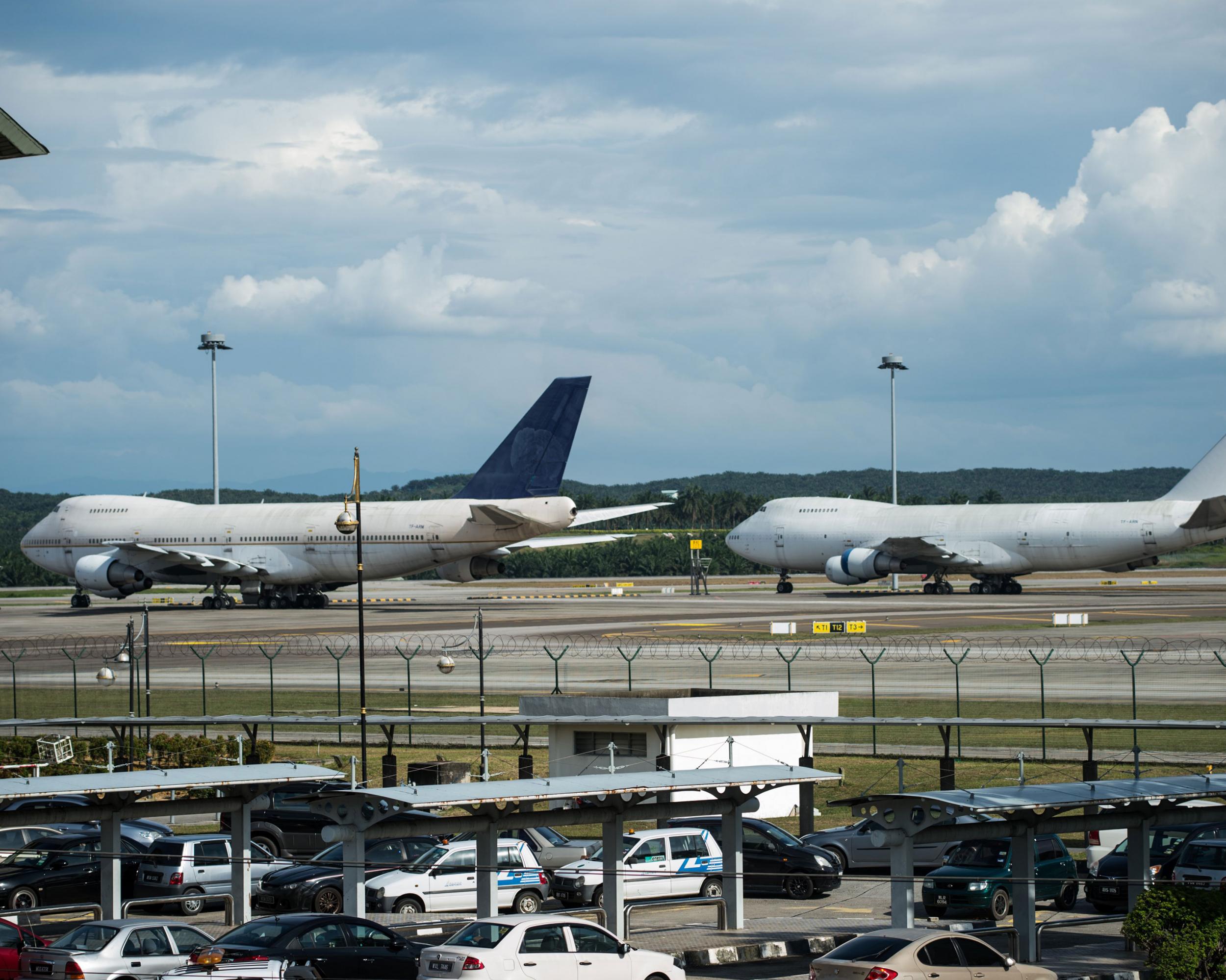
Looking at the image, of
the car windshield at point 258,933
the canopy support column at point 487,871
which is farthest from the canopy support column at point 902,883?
the car windshield at point 258,933

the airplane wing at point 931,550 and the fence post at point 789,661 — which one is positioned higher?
the airplane wing at point 931,550

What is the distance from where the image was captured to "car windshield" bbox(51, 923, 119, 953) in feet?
55.1

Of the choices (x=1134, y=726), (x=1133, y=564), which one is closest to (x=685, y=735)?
(x=1134, y=726)

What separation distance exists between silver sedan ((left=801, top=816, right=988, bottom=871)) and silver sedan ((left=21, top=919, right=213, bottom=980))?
12.3 m

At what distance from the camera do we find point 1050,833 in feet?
64.8

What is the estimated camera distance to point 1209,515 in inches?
3123

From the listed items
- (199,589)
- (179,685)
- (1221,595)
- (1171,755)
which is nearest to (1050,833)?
(1171,755)

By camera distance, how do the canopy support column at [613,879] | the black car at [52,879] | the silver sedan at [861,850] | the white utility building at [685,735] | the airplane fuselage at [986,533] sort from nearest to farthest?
1. the canopy support column at [613,879]
2. the black car at [52,879]
3. the silver sedan at [861,850]
4. the white utility building at [685,735]
5. the airplane fuselage at [986,533]

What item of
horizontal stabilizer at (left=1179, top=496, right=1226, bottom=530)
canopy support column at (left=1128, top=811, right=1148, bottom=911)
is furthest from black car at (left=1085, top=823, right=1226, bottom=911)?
horizontal stabilizer at (left=1179, top=496, right=1226, bottom=530)

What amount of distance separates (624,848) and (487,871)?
3.53 metres

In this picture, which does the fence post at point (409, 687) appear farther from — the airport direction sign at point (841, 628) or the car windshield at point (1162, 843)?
the airport direction sign at point (841, 628)

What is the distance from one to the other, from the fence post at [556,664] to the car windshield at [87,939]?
697 inches

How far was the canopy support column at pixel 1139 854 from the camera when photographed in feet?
67.7


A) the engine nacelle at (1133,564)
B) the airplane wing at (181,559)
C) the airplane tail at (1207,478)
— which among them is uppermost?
the airplane tail at (1207,478)
